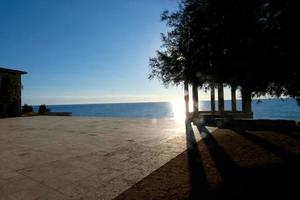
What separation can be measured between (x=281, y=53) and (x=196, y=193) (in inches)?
160

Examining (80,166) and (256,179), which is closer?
(256,179)

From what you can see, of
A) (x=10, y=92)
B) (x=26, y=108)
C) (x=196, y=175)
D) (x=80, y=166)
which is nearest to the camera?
(x=196, y=175)

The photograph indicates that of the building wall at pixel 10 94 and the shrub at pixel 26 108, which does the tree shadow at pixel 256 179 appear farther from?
the shrub at pixel 26 108

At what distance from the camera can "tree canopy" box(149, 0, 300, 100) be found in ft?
21.1

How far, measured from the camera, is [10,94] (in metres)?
33.0

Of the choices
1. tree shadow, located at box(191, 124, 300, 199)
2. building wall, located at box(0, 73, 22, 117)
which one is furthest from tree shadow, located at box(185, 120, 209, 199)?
building wall, located at box(0, 73, 22, 117)

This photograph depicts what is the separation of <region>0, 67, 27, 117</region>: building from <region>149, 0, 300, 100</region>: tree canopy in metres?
30.9

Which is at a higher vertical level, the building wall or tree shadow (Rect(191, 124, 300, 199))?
the building wall

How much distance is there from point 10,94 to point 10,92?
0.83 ft

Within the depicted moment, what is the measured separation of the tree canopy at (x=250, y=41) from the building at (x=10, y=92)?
101 feet

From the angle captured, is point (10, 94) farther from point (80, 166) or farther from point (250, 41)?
point (250, 41)

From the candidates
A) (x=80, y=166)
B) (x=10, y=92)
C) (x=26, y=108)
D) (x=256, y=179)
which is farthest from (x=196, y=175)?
(x=26, y=108)

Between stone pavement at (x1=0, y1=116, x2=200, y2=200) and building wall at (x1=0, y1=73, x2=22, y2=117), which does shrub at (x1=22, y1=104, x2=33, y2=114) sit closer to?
building wall at (x1=0, y1=73, x2=22, y2=117)

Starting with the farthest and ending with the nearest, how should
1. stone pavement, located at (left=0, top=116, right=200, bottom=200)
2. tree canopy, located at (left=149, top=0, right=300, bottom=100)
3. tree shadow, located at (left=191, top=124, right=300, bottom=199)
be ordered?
tree canopy, located at (left=149, top=0, right=300, bottom=100) → stone pavement, located at (left=0, top=116, right=200, bottom=200) → tree shadow, located at (left=191, top=124, right=300, bottom=199)
